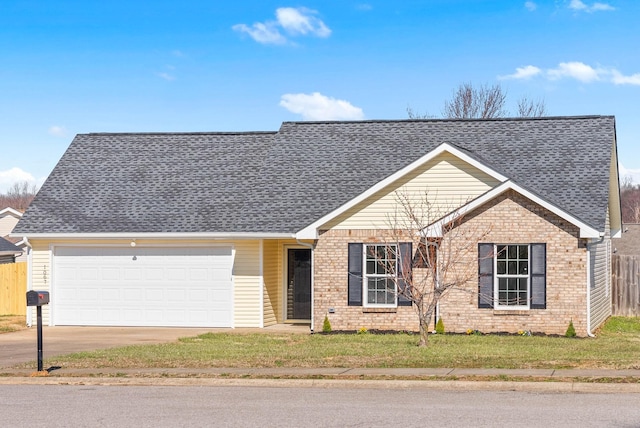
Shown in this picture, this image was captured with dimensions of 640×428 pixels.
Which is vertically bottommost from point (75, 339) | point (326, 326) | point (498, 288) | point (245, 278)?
point (75, 339)

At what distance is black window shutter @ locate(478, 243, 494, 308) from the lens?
963 inches

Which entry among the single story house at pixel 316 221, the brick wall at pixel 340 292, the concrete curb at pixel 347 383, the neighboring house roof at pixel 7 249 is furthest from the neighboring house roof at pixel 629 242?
the concrete curb at pixel 347 383

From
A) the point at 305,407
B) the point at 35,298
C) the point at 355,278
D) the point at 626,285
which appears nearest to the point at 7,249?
the point at 355,278

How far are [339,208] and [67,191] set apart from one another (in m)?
9.53

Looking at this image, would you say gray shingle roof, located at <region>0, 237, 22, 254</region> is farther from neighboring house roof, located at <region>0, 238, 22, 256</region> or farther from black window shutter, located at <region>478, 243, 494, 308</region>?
black window shutter, located at <region>478, 243, 494, 308</region>

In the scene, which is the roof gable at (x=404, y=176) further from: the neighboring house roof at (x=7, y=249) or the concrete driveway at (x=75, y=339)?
the neighboring house roof at (x=7, y=249)

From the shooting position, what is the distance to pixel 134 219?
28531 mm

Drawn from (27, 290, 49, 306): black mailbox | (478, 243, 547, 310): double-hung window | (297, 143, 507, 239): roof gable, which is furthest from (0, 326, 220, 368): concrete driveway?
(478, 243, 547, 310): double-hung window

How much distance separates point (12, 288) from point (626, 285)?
2076 centimetres

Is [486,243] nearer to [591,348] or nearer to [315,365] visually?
[591,348]

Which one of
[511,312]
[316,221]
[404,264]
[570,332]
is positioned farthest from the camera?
[316,221]

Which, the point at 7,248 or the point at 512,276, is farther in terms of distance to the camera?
the point at 7,248

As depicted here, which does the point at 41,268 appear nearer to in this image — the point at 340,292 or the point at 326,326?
the point at 326,326

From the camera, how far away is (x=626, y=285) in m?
32.6
